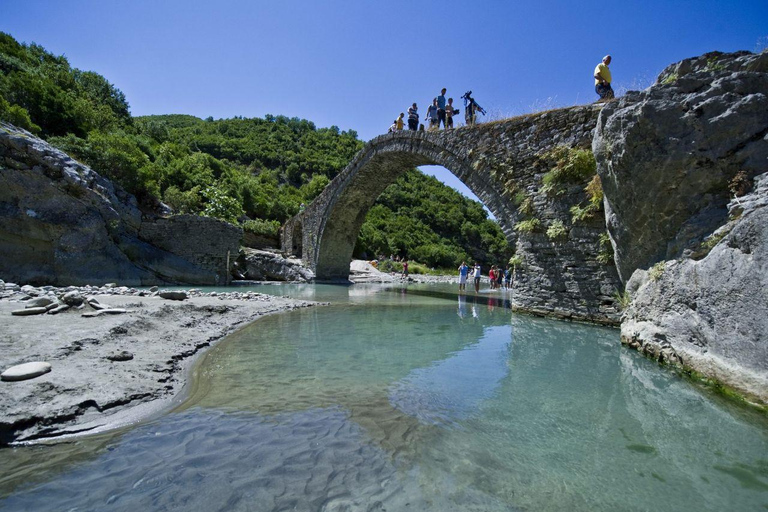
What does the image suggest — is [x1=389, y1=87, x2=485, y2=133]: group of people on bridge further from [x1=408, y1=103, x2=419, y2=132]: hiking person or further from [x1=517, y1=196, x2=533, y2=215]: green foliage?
[x1=517, y1=196, x2=533, y2=215]: green foliage

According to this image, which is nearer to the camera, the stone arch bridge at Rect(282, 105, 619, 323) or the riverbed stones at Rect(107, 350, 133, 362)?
the riverbed stones at Rect(107, 350, 133, 362)

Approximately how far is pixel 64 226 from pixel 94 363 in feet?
36.9

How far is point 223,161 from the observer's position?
45.5 meters

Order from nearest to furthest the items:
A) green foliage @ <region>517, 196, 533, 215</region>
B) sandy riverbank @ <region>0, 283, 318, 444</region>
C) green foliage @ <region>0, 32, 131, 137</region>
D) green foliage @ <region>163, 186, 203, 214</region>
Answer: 1. sandy riverbank @ <region>0, 283, 318, 444</region>
2. green foliage @ <region>517, 196, 533, 215</region>
3. green foliage @ <region>0, 32, 131, 137</region>
4. green foliage @ <region>163, 186, 203, 214</region>

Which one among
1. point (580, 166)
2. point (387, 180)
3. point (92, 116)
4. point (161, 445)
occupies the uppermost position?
point (92, 116)

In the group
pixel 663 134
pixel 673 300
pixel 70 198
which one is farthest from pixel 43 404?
pixel 70 198

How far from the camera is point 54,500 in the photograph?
1720mm

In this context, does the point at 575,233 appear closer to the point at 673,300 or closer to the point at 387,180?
the point at 673,300

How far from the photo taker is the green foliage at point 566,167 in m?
7.82

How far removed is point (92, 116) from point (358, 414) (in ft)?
94.9

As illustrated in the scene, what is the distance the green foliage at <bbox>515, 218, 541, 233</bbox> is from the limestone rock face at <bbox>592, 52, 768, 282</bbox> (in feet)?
9.44

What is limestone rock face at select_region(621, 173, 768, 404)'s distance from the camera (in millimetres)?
3164

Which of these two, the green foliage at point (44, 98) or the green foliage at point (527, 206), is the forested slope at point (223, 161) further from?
the green foliage at point (527, 206)

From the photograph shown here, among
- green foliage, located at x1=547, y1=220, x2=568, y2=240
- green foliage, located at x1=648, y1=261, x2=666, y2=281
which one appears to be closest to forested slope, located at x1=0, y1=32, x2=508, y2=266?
green foliage, located at x1=547, y1=220, x2=568, y2=240
